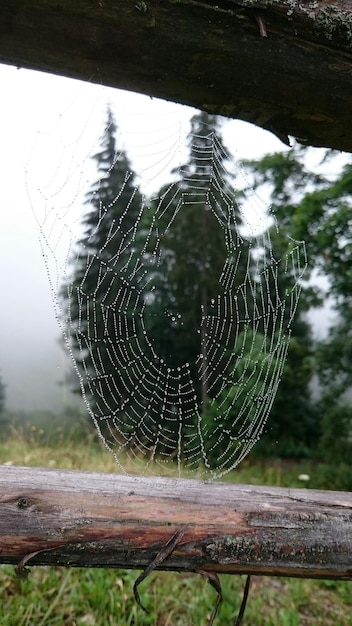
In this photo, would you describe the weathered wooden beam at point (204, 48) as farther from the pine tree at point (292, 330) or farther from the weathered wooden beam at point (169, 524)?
the pine tree at point (292, 330)

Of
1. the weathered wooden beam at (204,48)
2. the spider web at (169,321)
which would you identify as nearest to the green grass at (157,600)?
the spider web at (169,321)

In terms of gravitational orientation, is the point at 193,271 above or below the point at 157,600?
above

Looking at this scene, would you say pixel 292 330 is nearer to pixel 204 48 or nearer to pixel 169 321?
pixel 169 321

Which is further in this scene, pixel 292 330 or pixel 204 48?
pixel 292 330

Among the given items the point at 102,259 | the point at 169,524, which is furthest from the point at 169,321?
the point at 169,524

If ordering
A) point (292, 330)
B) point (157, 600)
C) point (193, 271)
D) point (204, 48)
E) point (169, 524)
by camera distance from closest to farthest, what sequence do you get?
1. point (204, 48)
2. point (169, 524)
3. point (157, 600)
4. point (193, 271)
5. point (292, 330)

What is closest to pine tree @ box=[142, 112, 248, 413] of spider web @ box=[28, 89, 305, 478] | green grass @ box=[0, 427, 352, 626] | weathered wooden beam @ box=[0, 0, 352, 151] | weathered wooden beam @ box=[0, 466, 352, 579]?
spider web @ box=[28, 89, 305, 478]

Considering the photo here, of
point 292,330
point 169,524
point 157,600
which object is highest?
point 292,330
